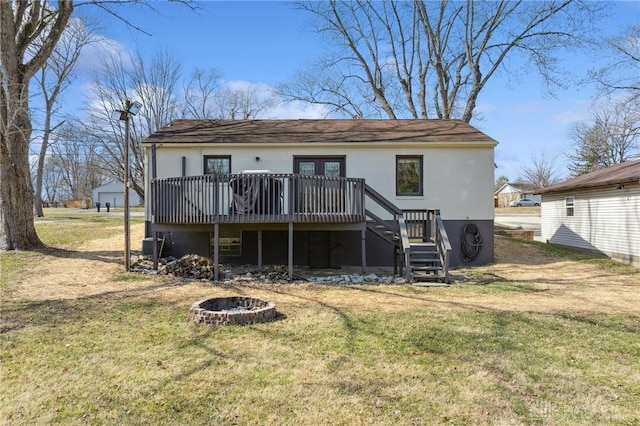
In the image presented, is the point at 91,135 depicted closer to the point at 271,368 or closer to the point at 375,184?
the point at 375,184

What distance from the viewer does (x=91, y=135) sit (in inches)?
893

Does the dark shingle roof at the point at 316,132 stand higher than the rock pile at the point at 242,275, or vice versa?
the dark shingle roof at the point at 316,132

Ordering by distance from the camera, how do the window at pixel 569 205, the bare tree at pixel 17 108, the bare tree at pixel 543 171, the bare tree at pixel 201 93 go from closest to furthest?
the bare tree at pixel 17 108, the window at pixel 569 205, the bare tree at pixel 201 93, the bare tree at pixel 543 171

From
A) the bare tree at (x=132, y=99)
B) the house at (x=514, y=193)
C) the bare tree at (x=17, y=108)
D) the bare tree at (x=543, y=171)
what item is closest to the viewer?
the bare tree at (x=17, y=108)

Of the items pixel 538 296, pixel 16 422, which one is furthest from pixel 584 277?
pixel 16 422

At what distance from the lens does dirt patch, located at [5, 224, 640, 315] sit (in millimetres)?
7652

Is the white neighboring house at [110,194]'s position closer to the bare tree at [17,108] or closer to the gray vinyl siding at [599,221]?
the bare tree at [17,108]

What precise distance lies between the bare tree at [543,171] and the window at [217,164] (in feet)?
191

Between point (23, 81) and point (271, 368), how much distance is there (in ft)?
38.9

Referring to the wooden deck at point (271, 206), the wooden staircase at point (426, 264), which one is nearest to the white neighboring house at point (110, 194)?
the wooden deck at point (271, 206)

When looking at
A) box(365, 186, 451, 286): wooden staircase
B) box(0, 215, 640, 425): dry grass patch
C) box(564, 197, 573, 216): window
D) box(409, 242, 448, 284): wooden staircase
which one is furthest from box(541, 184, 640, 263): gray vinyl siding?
box(409, 242, 448, 284): wooden staircase

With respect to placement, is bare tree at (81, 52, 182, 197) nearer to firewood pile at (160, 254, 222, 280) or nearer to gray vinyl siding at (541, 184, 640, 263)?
firewood pile at (160, 254, 222, 280)

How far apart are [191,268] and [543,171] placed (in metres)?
63.2

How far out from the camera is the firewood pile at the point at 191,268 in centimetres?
991
